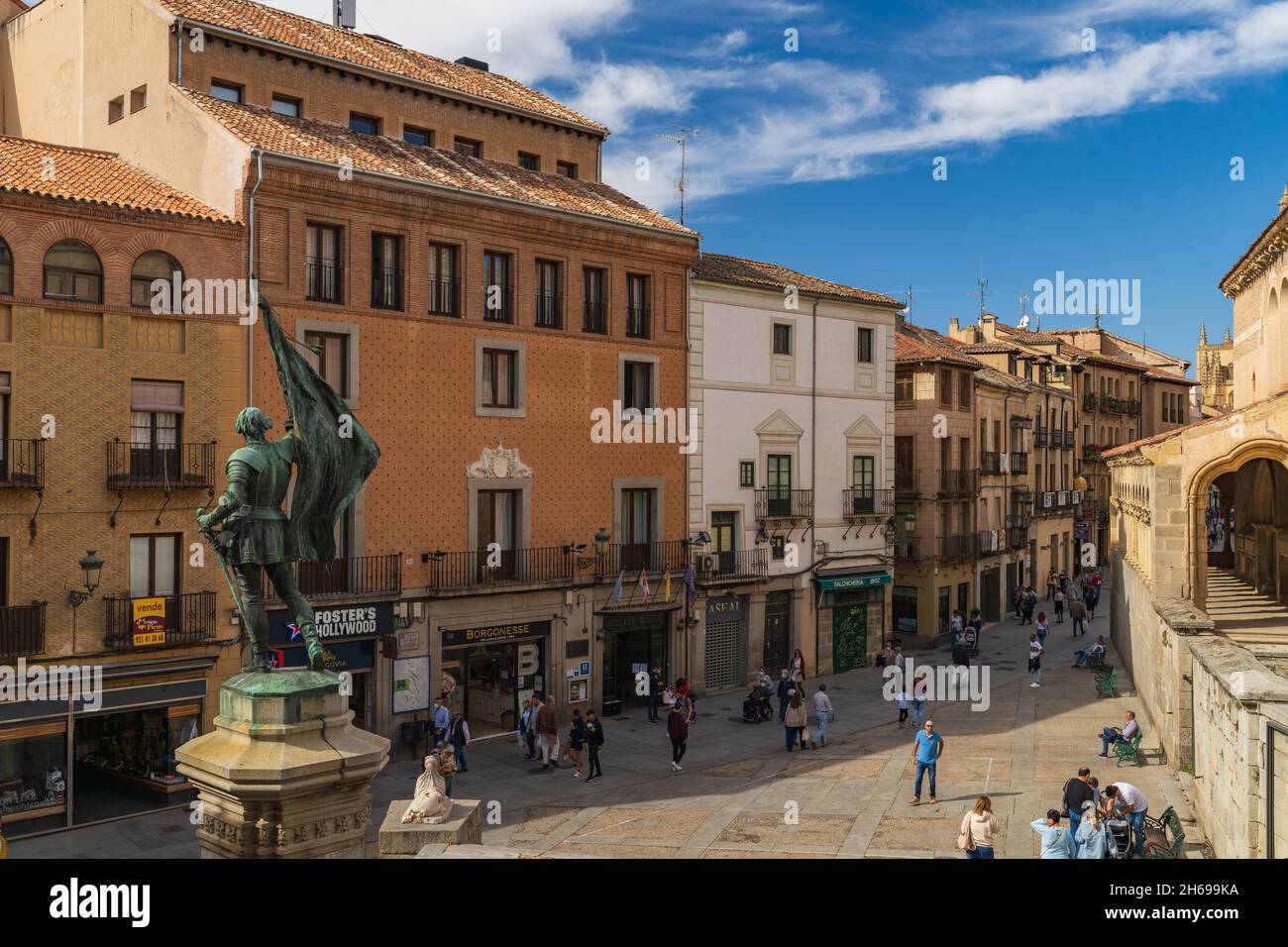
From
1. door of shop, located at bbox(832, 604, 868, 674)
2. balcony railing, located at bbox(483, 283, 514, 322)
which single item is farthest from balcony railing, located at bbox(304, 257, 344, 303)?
door of shop, located at bbox(832, 604, 868, 674)

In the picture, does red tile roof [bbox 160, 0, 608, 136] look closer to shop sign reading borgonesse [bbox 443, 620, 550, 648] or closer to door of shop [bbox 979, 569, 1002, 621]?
shop sign reading borgonesse [bbox 443, 620, 550, 648]

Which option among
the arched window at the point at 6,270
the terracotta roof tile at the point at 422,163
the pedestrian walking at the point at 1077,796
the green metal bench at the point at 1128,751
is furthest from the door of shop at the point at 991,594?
the arched window at the point at 6,270

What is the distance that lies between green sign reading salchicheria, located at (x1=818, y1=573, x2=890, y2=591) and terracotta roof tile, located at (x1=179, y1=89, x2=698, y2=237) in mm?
12517

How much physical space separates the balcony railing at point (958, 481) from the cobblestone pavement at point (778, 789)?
1429 centimetres

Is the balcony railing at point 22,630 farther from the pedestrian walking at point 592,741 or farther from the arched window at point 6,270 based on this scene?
the pedestrian walking at point 592,741

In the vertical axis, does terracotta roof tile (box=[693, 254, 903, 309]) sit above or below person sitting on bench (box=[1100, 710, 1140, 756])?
above

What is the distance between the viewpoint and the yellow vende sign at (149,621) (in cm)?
2166

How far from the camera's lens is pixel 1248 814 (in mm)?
13203

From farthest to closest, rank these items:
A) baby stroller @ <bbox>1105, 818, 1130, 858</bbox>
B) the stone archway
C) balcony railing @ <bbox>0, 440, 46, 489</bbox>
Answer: the stone archway → balcony railing @ <bbox>0, 440, 46, 489</bbox> → baby stroller @ <bbox>1105, 818, 1130, 858</bbox>

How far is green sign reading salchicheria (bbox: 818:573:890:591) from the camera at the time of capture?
37094 millimetres
